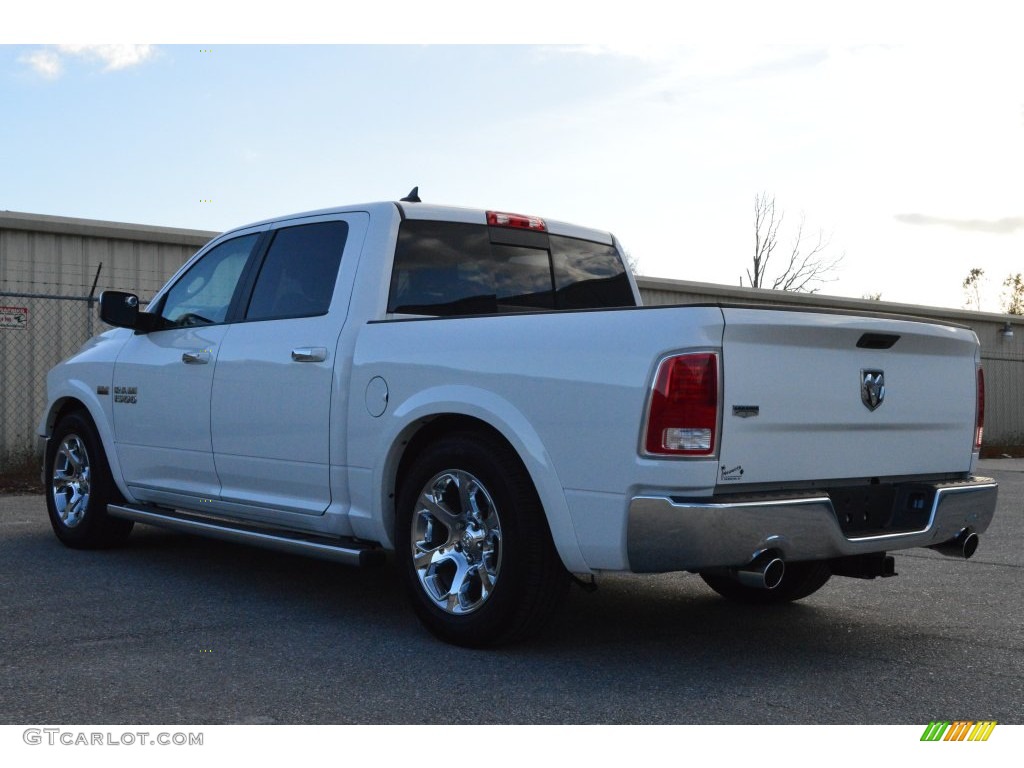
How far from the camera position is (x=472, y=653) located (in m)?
4.84

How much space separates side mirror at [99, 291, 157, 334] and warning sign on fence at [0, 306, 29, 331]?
6.10m

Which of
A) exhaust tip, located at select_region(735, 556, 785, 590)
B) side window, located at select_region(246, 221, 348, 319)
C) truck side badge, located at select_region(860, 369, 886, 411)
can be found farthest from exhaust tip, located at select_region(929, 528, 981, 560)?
side window, located at select_region(246, 221, 348, 319)

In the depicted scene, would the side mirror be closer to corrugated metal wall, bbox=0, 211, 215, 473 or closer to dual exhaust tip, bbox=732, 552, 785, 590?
dual exhaust tip, bbox=732, 552, 785, 590

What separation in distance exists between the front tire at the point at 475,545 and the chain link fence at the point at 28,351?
811 centimetres

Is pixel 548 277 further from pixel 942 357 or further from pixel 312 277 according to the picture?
pixel 942 357

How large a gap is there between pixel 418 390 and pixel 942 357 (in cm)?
230

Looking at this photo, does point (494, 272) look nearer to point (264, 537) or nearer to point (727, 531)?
point (264, 537)

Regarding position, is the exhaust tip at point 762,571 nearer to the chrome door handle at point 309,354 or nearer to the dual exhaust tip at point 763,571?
the dual exhaust tip at point 763,571

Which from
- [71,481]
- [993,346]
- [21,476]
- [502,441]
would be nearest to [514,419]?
[502,441]

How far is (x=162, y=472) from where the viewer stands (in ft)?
22.2

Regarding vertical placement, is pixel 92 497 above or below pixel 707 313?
below

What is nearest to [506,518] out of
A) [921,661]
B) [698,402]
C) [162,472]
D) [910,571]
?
[698,402]

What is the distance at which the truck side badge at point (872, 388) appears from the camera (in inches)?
185
